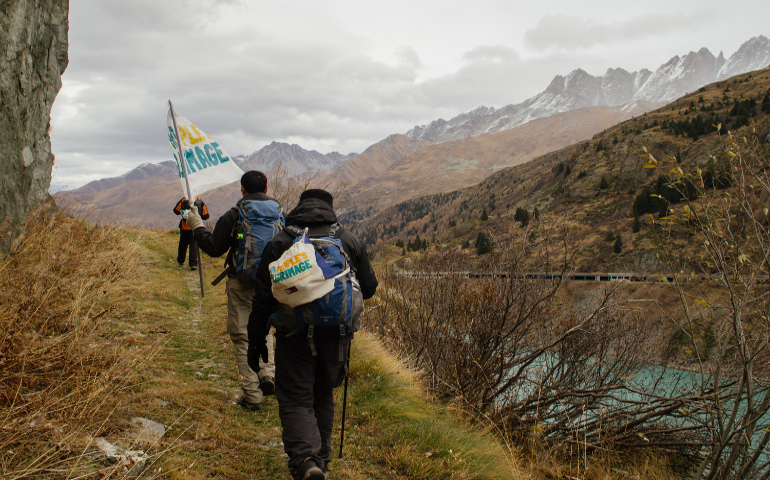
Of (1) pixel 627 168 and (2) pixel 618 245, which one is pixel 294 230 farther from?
(1) pixel 627 168

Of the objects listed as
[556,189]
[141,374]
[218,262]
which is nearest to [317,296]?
[141,374]

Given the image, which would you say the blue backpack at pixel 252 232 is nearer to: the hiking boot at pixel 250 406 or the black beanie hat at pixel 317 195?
the black beanie hat at pixel 317 195

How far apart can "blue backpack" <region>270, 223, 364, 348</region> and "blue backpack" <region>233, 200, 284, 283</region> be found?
4.09ft

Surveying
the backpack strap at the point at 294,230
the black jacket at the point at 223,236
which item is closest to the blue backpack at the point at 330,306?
the backpack strap at the point at 294,230

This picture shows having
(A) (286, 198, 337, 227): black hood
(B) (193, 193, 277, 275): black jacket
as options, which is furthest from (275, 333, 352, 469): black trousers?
(B) (193, 193, 277, 275): black jacket

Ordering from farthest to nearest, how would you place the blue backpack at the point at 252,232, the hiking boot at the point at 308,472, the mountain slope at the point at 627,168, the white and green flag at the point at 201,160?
1. the mountain slope at the point at 627,168
2. the white and green flag at the point at 201,160
3. the blue backpack at the point at 252,232
4. the hiking boot at the point at 308,472

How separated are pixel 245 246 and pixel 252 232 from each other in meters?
0.16

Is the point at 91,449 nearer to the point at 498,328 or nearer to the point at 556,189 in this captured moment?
the point at 498,328

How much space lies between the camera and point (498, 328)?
6363 mm

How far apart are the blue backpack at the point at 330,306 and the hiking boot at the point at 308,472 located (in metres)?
0.74

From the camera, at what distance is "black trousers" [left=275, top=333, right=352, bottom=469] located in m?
2.73

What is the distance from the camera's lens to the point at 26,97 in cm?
A: 590

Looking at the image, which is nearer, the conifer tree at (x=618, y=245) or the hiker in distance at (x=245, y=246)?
the hiker in distance at (x=245, y=246)

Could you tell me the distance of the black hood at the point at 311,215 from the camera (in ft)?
9.71
